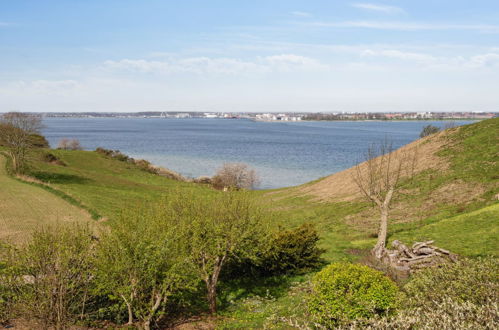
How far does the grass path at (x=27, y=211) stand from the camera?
3697 centimetres

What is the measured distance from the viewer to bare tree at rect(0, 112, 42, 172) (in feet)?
214

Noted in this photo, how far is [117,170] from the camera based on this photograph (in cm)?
9194

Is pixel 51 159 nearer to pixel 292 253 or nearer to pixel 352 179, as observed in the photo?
pixel 352 179

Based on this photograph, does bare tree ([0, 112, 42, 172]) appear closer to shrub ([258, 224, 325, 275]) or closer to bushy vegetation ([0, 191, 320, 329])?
bushy vegetation ([0, 191, 320, 329])

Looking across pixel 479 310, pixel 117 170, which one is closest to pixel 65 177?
pixel 117 170

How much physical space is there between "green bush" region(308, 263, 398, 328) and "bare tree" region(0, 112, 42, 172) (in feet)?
208

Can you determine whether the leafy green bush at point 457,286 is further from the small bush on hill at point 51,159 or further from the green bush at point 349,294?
the small bush on hill at point 51,159

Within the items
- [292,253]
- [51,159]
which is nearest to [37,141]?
[51,159]

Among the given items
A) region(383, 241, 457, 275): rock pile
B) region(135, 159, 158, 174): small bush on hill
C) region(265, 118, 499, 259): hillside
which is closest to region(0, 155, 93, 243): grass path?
region(265, 118, 499, 259): hillside

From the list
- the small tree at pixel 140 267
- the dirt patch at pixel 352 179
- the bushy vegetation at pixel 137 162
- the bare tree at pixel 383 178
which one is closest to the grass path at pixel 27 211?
the small tree at pixel 140 267

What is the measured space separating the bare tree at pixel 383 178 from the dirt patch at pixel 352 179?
90 centimetres

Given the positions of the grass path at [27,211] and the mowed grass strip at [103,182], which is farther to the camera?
the mowed grass strip at [103,182]

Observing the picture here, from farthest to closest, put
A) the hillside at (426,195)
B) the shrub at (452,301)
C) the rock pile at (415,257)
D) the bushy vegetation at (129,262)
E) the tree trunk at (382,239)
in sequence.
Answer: the hillside at (426,195) < the tree trunk at (382,239) < the rock pile at (415,257) < the bushy vegetation at (129,262) < the shrub at (452,301)

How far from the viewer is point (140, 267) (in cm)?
1845
